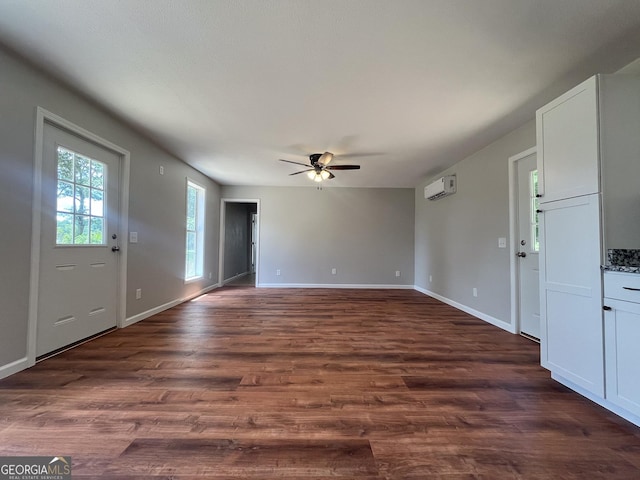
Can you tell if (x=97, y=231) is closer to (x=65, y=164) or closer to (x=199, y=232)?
(x=65, y=164)

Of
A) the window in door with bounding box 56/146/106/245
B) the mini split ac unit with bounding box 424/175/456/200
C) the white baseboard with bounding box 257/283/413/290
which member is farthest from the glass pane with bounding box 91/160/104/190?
the mini split ac unit with bounding box 424/175/456/200

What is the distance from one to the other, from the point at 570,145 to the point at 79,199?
4024 millimetres

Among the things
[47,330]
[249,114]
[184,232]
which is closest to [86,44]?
[249,114]

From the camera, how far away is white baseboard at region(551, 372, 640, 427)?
4.72ft

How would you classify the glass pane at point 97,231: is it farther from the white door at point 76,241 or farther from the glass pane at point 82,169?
the glass pane at point 82,169

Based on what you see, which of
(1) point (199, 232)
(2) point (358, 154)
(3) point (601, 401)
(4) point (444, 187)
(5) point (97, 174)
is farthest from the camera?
(1) point (199, 232)

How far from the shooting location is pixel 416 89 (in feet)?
7.04

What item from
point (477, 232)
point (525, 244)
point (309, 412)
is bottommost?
point (309, 412)

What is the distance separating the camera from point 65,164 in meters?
2.27

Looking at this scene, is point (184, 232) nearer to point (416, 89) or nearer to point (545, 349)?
point (416, 89)

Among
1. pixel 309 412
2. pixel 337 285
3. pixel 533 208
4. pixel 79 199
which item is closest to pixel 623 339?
pixel 533 208

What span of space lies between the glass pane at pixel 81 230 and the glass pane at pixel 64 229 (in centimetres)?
5

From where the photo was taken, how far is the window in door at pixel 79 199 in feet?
7.32

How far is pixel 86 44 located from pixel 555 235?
3487mm
